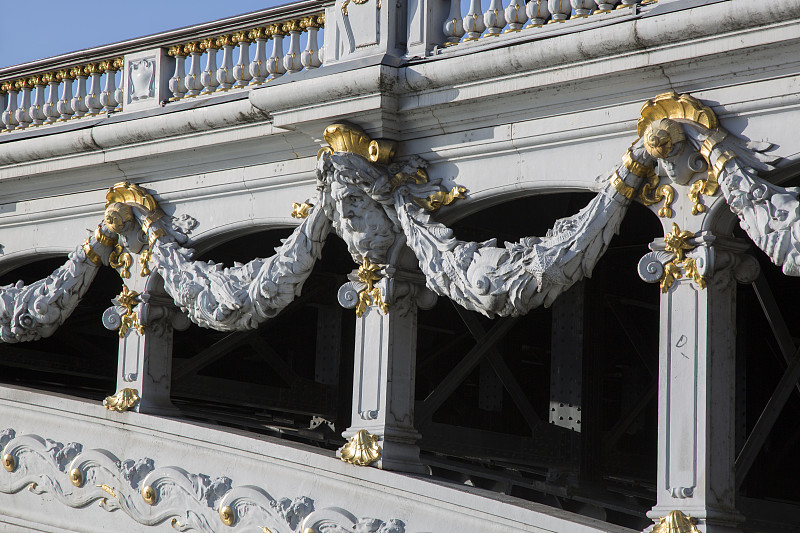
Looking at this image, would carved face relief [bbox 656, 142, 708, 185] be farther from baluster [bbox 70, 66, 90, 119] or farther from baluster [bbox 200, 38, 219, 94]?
baluster [bbox 70, 66, 90, 119]

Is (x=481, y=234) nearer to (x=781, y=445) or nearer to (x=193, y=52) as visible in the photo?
(x=193, y=52)

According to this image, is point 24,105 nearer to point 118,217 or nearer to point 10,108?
point 10,108

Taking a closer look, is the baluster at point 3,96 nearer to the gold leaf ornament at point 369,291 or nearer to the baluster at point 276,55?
the baluster at point 276,55

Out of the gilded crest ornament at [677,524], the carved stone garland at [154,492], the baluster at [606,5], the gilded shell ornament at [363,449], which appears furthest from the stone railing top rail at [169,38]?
the gilded crest ornament at [677,524]

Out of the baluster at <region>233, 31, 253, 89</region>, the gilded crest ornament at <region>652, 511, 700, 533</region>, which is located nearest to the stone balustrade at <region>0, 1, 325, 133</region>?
the baluster at <region>233, 31, 253, 89</region>

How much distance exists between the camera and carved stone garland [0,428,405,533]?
11.7 meters

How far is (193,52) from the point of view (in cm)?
1309

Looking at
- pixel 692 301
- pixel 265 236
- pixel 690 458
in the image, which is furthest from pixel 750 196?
pixel 265 236

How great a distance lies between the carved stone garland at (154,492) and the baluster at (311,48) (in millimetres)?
3724

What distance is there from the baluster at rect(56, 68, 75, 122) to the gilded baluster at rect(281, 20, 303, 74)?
2.90m

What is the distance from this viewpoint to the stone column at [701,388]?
369 inches

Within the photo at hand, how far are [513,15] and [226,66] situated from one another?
3.30 metres

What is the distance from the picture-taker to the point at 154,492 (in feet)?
42.3

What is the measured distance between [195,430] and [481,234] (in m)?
3.22
